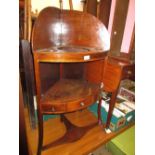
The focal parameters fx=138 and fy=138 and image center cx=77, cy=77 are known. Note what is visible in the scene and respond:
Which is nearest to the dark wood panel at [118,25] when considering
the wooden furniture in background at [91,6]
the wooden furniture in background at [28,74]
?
the wooden furniture in background at [91,6]

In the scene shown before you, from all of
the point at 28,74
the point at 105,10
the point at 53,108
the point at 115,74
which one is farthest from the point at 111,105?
the point at 105,10

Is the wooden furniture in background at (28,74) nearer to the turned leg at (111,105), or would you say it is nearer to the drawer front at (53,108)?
the drawer front at (53,108)

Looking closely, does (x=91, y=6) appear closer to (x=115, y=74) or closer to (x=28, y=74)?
(x=115, y=74)

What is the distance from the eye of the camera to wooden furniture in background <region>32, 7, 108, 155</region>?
82 cm

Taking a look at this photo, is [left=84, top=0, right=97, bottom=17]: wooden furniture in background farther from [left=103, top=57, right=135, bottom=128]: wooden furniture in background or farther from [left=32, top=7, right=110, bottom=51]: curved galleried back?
[left=103, top=57, right=135, bottom=128]: wooden furniture in background

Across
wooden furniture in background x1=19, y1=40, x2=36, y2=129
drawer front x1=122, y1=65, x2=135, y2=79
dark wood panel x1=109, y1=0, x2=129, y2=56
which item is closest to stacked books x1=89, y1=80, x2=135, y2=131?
drawer front x1=122, y1=65, x2=135, y2=79

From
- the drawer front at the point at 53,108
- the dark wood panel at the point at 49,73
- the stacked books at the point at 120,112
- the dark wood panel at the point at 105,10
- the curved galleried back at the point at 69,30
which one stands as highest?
the dark wood panel at the point at 105,10

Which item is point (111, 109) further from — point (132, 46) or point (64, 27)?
point (64, 27)

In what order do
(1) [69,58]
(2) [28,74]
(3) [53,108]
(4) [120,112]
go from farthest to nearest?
(4) [120,112], (2) [28,74], (3) [53,108], (1) [69,58]

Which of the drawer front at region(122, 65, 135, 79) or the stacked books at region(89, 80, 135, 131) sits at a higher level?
the drawer front at region(122, 65, 135, 79)

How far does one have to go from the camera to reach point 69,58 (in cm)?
72

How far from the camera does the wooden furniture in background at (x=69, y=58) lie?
2.69ft
